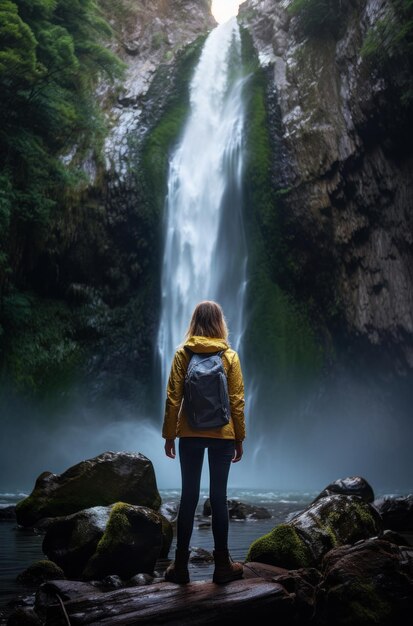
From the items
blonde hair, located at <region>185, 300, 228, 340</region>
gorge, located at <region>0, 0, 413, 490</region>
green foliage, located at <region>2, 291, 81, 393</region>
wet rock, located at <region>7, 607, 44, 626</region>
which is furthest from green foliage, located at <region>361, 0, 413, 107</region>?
wet rock, located at <region>7, 607, 44, 626</region>

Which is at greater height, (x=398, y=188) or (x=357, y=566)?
(x=398, y=188)

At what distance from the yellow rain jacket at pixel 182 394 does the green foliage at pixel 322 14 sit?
1938cm

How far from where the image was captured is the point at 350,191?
61.1 feet

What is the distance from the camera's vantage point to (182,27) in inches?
1149

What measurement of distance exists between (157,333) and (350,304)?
6238 millimetres

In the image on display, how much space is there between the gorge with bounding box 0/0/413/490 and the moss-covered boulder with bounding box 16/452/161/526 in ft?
30.8

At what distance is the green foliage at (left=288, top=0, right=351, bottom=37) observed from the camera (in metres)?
20.2

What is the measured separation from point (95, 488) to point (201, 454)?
413 centimetres

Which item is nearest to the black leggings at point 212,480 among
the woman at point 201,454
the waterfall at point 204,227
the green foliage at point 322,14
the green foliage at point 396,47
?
the woman at point 201,454

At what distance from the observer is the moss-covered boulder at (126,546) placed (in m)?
5.04

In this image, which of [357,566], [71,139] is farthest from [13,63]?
[357,566]

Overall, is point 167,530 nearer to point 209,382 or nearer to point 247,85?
point 209,382

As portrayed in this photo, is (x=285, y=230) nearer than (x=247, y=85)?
Yes

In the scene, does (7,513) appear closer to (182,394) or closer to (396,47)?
(182,394)
